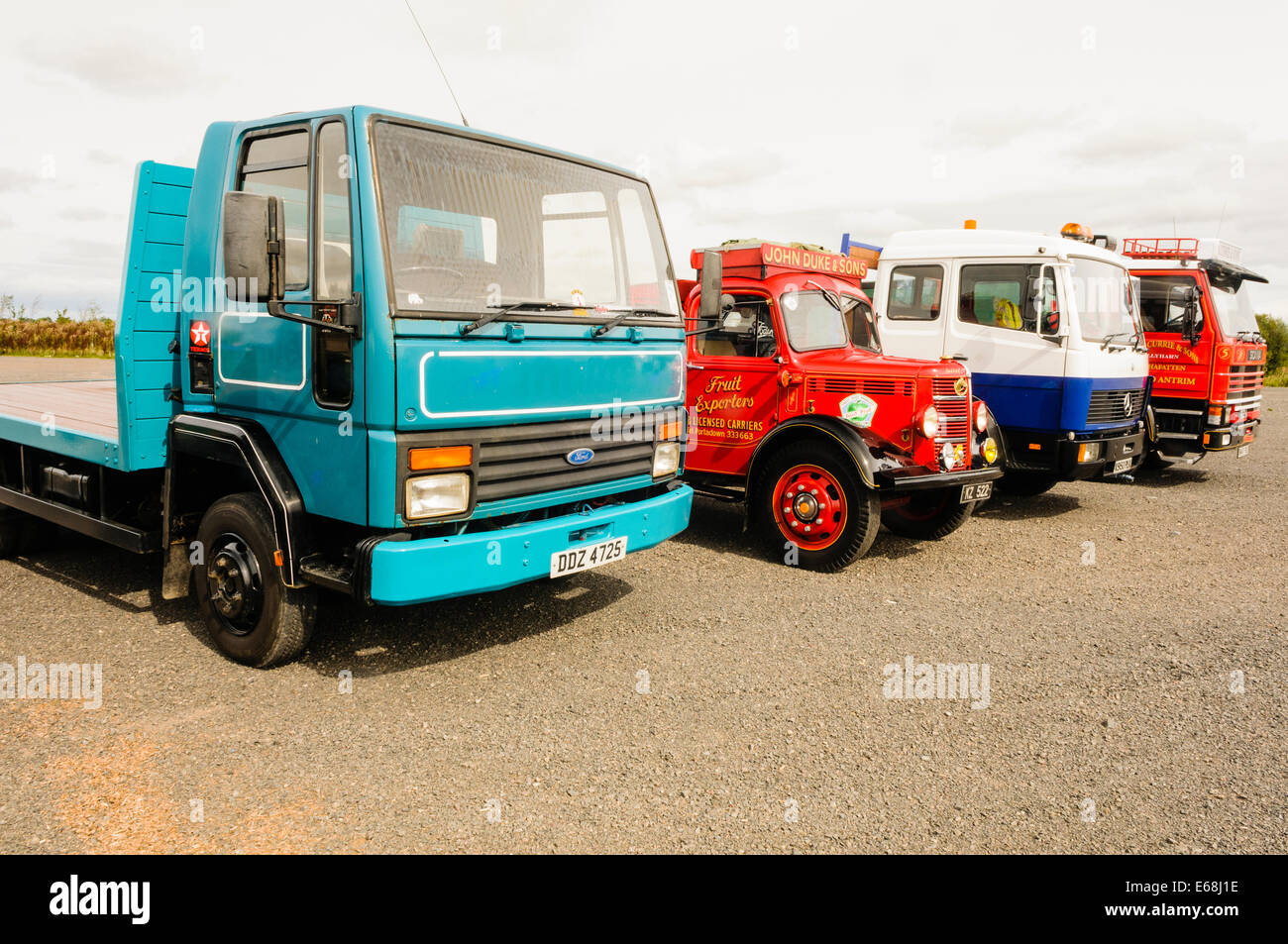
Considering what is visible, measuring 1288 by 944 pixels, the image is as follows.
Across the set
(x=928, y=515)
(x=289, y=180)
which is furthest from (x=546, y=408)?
(x=928, y=515)

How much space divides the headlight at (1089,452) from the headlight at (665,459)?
474cm

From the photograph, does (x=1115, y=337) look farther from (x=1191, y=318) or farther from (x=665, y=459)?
(x=665, y=459)

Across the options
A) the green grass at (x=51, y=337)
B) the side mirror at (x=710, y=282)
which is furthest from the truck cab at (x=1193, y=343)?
the green grass at (x=51, y=337)

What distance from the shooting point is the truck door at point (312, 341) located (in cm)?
366

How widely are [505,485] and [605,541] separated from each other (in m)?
0.68

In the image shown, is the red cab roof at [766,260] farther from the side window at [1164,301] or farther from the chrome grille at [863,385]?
the side window at [1164,301]

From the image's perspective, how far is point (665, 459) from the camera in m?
5.06

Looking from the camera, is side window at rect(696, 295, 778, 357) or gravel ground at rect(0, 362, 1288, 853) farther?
side window at rect(696, 295, 778, 357)

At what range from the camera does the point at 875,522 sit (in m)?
6.25

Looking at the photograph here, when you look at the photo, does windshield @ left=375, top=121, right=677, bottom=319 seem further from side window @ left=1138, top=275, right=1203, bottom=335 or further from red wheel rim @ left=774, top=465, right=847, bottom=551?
side window @ left=1138, top=275, right=1203, bottom=335

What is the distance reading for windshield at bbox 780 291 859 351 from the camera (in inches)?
272

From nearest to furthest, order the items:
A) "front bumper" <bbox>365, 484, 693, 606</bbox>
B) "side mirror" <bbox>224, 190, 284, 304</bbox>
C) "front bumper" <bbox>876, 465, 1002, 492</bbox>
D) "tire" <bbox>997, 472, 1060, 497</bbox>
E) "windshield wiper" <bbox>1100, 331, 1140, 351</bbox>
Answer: "side mirror" <bbox>224, 190, 284, 304</bbox>
"front bumper" <bbox>365, 484, 693, 606</bbox>
"front bumper" <bbox>876, 465, 1002, 492</bbox>
"windshield wiper" <bbox>1100, 331, 1140, 351</bbox>
"tire" <bbox>997, 472, 1060, 497</bbox>

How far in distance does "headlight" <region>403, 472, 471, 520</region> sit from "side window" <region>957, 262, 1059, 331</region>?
20.5 feet

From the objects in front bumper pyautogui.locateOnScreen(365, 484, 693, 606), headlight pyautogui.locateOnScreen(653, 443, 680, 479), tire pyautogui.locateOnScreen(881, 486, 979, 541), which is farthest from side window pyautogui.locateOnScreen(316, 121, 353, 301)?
tire pyautogui.locateOnScreen(881, 486, 979, 541)
